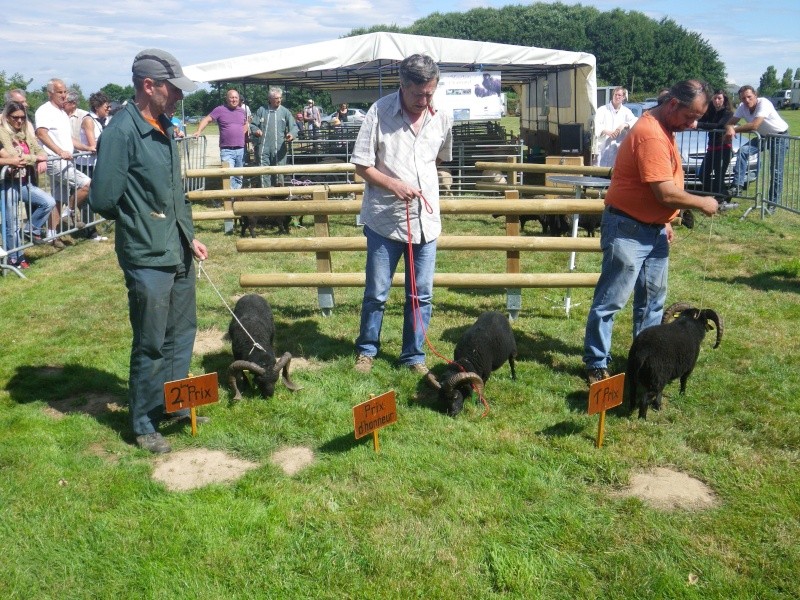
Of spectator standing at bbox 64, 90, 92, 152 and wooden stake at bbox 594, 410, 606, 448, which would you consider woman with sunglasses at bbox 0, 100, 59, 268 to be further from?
wooden stake at bbox 594, 410, 606, 448

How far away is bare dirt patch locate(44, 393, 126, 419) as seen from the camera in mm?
5457

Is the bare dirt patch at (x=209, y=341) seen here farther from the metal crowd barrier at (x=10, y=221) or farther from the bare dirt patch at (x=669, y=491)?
the bare dirt patch at (x=669, y=491)

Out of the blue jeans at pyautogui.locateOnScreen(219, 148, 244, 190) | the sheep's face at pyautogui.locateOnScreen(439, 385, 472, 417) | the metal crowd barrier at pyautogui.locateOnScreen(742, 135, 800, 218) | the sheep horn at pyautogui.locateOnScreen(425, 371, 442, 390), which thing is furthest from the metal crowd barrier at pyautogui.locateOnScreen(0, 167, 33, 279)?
the metal crowd barrier at pyautogui.locateOnScreen(742, 135, 800, 218)

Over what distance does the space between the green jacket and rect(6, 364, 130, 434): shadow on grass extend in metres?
1.37

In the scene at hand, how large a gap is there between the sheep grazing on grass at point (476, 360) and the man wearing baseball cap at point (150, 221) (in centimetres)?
183

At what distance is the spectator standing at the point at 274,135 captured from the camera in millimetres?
15156

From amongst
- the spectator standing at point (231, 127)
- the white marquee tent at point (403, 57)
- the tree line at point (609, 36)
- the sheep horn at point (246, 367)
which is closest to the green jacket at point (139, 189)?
the sheep horn at point (246, 367)

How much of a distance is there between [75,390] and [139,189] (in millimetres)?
2187

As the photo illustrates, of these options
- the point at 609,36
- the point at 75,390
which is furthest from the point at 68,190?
the point at 609,36

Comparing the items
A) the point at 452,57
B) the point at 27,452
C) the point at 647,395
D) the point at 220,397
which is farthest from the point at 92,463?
the point at 452,57

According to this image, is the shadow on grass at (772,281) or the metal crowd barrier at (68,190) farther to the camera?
the metal crowd barrier at (68,190)

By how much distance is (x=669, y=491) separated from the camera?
14.0ft

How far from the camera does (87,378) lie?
6.06m

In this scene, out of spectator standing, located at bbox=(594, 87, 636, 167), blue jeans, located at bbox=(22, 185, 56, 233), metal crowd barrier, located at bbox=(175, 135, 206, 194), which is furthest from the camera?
metal crowd barrier, located at bbox=(175, 135, 206, 194)
